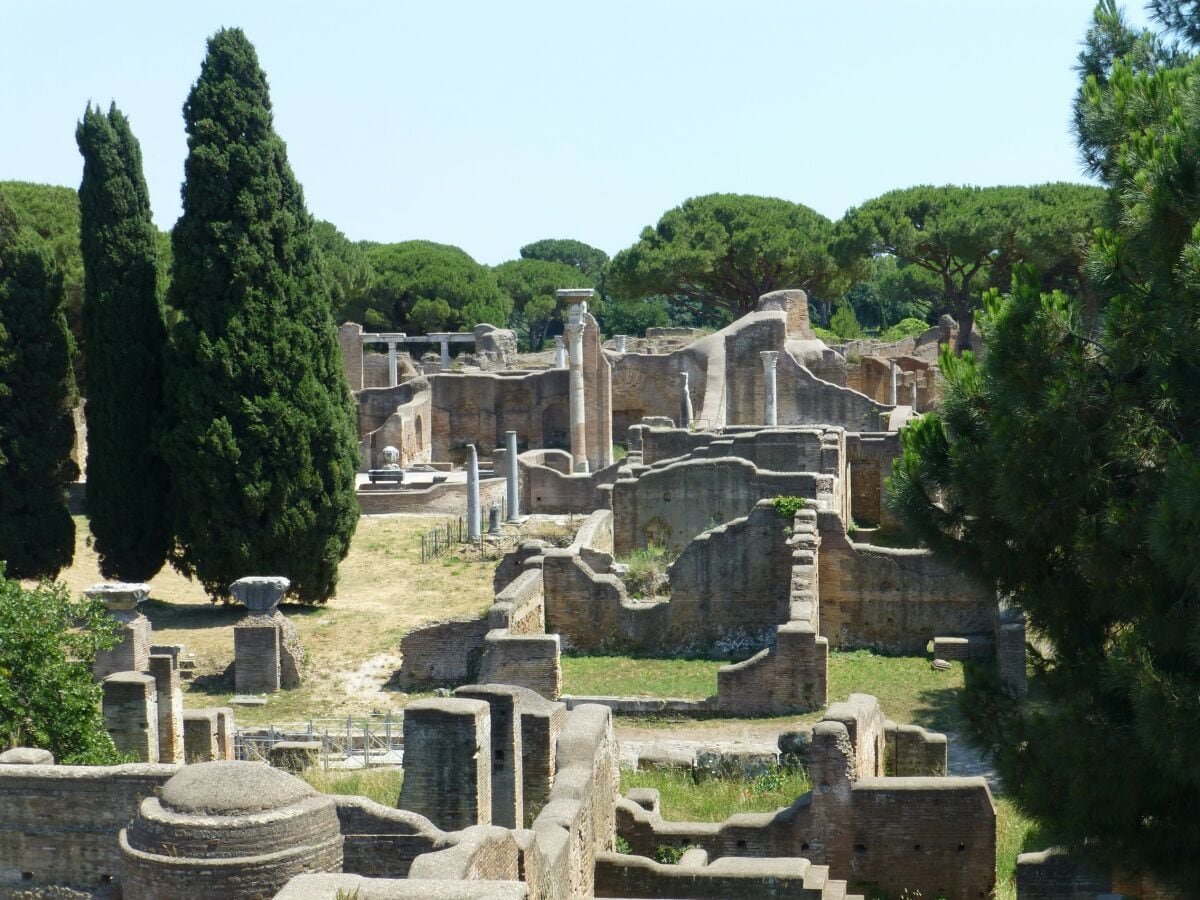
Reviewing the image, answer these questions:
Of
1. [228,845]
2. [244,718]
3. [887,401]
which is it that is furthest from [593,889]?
[887,401]

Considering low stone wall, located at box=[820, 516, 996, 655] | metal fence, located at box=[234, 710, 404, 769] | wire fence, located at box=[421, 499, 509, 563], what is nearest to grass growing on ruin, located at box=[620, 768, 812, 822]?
metal fence, located at box=[234, 710, 404, 769]

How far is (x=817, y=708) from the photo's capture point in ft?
61.0

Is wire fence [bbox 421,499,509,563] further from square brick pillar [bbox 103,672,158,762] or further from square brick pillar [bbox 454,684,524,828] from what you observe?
square brick pillar [bbox 454,684,524,828]

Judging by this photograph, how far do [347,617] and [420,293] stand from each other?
156ft

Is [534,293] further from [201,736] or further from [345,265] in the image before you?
[201,736]

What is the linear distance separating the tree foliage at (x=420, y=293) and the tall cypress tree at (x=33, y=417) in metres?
42.3

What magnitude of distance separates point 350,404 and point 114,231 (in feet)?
14.6

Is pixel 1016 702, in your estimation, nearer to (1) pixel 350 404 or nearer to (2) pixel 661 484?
(2) pixel 661 484

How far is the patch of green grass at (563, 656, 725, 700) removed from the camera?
19406 millimetres

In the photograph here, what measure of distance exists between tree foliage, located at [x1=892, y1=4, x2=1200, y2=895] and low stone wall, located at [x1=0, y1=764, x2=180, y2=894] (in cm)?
564

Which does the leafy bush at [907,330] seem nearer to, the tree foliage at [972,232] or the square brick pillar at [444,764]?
the tree foliage at [972,232]

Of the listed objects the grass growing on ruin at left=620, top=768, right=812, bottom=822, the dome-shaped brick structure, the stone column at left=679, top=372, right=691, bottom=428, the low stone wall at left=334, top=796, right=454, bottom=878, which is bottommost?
the grass growing on ruin at left=620, top=768, right=812, bottom=822

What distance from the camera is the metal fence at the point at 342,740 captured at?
16.9 metres

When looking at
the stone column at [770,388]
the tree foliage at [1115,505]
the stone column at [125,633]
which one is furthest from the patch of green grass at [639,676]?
the stone column at [770,388]
